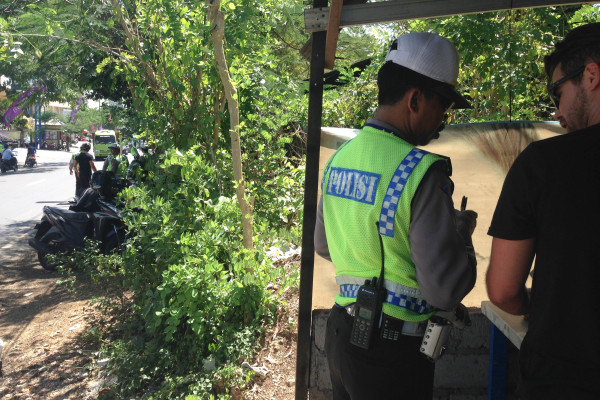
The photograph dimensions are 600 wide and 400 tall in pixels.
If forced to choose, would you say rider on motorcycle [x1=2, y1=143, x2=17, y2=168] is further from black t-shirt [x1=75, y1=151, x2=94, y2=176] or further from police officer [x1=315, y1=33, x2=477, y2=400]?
police officer [x1=315, y1=33, x2=477, y2=400]

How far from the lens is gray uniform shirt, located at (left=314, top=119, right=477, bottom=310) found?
150 centimetres

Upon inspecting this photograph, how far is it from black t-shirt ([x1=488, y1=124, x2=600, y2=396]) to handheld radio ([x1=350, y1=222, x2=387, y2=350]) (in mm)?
422

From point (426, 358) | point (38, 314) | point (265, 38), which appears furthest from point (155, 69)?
point (426, 358)

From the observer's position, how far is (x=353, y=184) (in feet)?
5.52

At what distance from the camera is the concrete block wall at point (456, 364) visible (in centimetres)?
303

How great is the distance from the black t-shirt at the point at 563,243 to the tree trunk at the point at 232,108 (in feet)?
10.3

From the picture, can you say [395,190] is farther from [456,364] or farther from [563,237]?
[456,364]

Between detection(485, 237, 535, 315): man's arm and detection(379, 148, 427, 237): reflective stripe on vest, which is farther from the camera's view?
detection(379, 148, 427, 237): reflective stripe on vest

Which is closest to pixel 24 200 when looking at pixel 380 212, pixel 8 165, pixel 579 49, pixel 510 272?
pixel 8 165

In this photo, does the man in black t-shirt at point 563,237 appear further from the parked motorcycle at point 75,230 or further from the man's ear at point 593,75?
the parked motorcycle at point 75,230

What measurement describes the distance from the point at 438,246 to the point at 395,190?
20cm

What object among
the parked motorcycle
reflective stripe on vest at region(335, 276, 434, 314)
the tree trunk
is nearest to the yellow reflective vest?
reflective stripe on vest at region(335, 276, 434, 314)

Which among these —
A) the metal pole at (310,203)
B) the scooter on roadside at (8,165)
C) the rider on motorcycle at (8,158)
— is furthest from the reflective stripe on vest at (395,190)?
the scooter on roadside at (8,165)

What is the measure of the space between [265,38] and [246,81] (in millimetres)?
924
